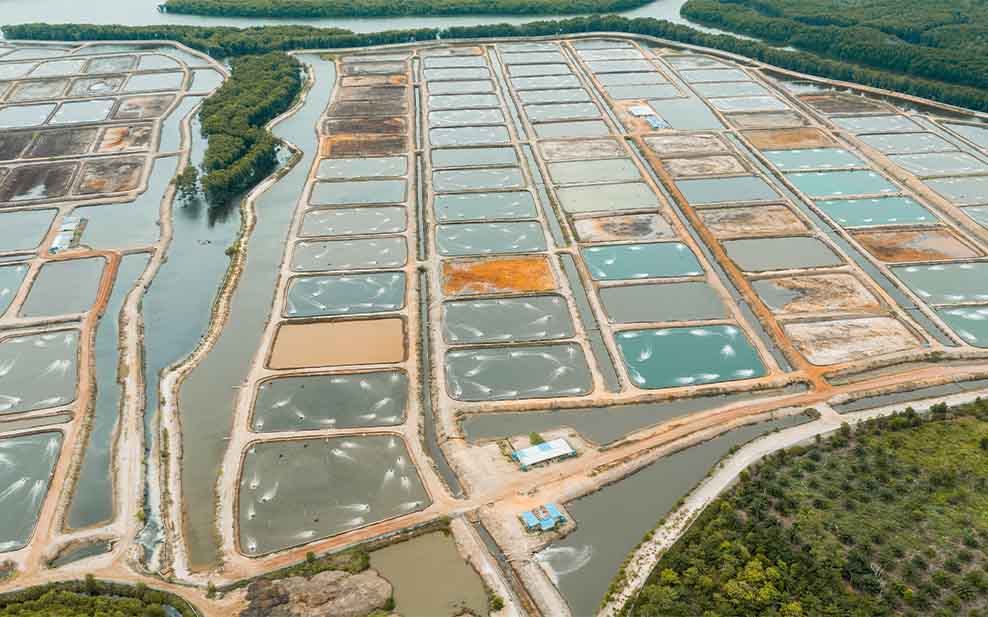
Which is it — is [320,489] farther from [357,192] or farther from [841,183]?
[841,183]

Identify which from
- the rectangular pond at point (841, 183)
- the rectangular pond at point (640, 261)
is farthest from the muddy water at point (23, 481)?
the rectangular pond at point (841, 183)

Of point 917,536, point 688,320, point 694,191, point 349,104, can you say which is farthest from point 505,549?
point 349,104

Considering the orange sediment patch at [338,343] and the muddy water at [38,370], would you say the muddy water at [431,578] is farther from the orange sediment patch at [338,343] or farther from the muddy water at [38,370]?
the muddy water at [38,370]

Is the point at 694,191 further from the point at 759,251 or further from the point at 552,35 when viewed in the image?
the point at 552,35

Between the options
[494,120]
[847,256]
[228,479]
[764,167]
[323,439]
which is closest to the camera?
[228,479]

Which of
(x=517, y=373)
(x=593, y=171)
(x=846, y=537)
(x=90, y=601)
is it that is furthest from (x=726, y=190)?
(x=90, y=601)

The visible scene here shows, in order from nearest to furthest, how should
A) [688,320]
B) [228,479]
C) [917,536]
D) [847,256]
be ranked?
1. [917,536]
2. [228,479]
3. [688,320]
4. [847,256]

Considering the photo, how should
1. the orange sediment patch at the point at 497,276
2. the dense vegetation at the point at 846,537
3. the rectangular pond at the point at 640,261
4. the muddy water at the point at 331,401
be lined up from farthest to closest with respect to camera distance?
the rectangular pond at the point at 640,261 → the orange sediment patch at the point at 497,276 → the muddy water at the point at 331,401 → the dense vegetation at the point at 846,537
